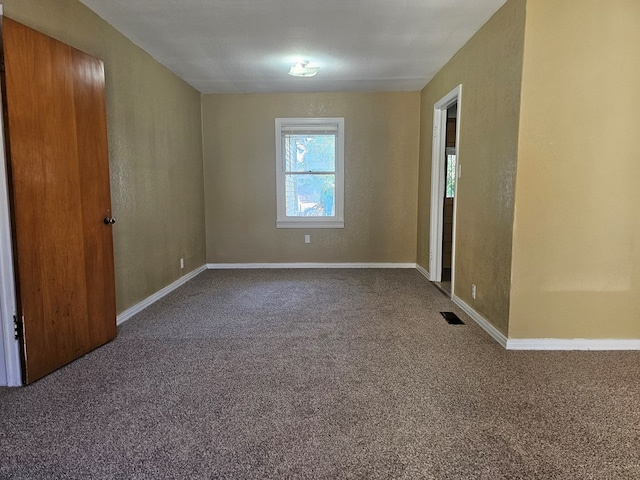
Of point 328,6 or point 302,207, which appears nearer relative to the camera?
point 328,6

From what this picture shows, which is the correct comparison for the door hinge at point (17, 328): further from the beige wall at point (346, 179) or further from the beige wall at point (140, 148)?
the beige wall at point (346, 179)

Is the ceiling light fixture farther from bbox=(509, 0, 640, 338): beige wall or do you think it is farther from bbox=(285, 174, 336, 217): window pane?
bbox=(509, 0, 640, 338): beige wall

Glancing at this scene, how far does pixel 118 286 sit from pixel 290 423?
2.13 meters

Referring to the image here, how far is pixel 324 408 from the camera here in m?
1.92

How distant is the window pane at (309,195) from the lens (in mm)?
5406

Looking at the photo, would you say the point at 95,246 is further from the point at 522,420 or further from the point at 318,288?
the point at 522,420

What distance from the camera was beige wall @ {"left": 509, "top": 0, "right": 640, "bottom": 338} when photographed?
7.99 feet

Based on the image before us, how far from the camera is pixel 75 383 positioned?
7.12 feet

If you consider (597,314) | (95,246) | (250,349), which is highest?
(95,246)

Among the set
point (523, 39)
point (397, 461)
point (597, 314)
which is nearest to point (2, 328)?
point (397, 461)

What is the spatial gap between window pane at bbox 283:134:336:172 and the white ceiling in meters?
0.94

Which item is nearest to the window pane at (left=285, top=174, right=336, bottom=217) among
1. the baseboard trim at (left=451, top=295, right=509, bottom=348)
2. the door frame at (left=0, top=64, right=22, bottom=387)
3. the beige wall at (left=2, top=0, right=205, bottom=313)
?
the beige wall at (left=2, top=0, right=205, bottom=313)

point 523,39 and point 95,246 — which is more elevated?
point 523,39

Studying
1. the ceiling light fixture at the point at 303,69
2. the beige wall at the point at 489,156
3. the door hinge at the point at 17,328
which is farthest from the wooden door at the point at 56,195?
the beige wall at the point at 489,156
